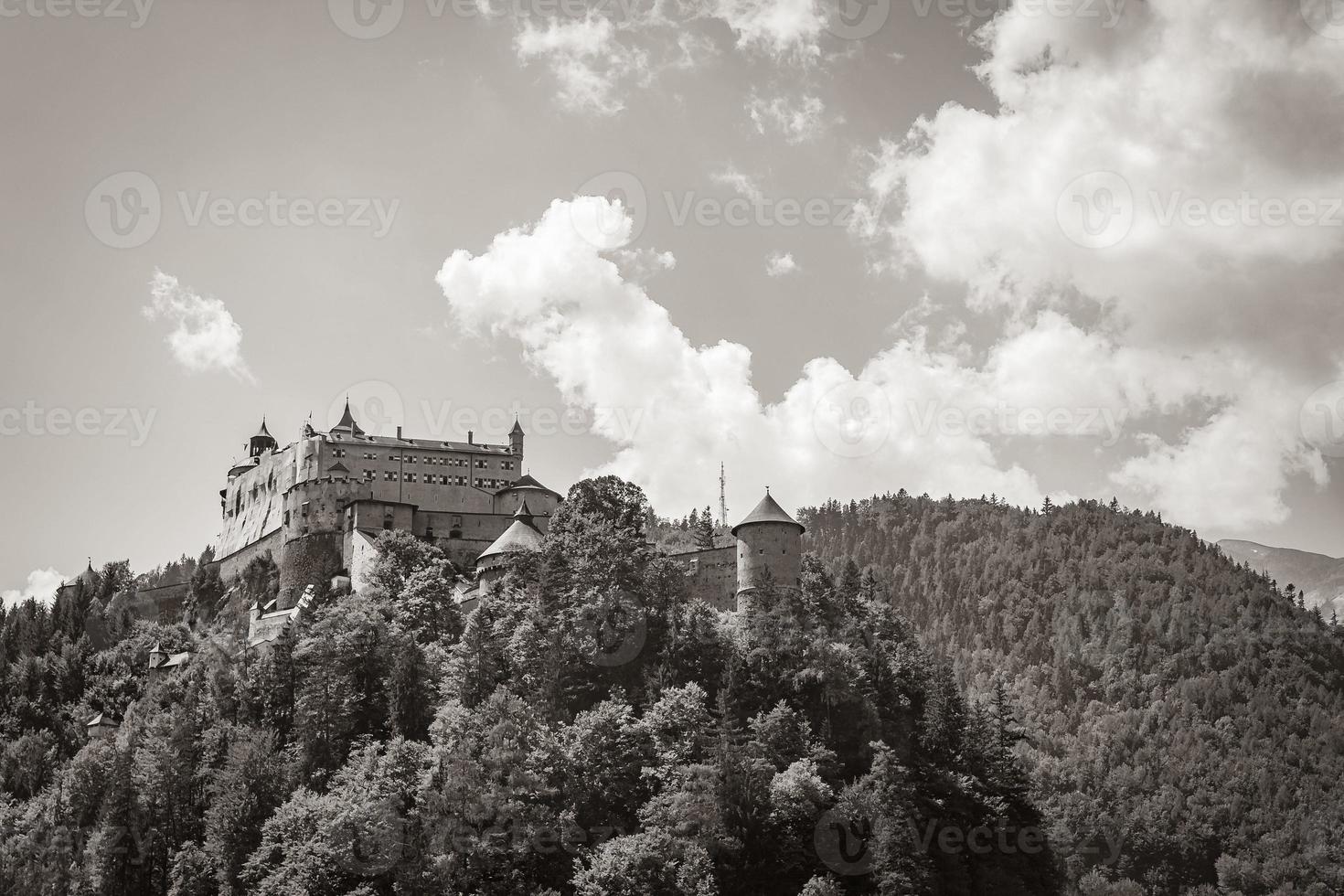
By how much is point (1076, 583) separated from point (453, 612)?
4700 inches

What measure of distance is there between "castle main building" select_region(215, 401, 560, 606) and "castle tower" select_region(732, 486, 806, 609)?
19.7 metres

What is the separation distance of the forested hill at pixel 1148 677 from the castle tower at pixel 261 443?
168 ft

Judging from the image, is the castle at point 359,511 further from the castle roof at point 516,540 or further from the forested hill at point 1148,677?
the forested hill at point 1148,677

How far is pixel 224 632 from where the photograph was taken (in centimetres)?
8869

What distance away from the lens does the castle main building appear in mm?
89688

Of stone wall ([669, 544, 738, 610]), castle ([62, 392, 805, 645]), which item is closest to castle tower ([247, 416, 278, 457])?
castle ([62, 392, 805, 645])
